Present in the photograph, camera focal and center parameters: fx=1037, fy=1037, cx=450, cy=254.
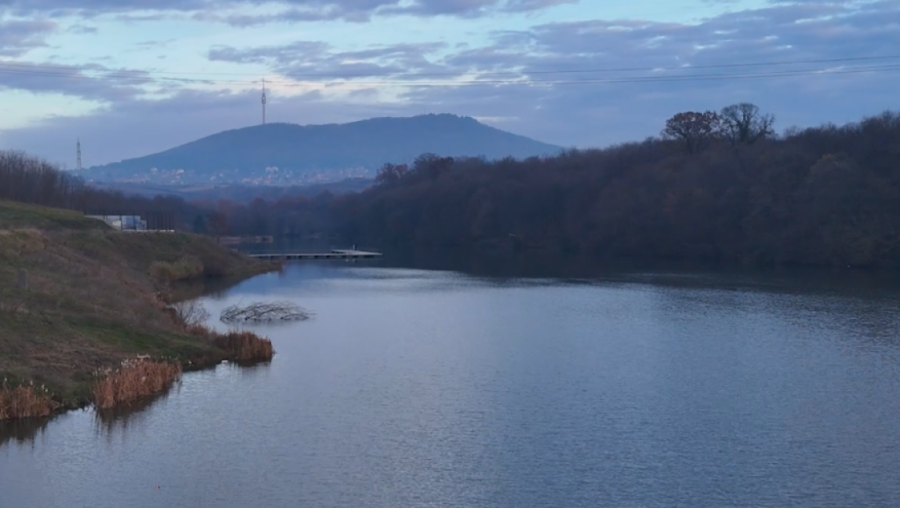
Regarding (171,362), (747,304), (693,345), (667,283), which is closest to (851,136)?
(667,283)

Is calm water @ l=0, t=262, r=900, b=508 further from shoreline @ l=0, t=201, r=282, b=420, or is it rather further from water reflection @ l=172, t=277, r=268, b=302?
water reflection @ l=172, t=277, r=268, b=302

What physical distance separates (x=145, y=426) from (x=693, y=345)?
17230mm

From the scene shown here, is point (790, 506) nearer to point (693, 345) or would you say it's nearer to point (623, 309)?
point (693, 345)

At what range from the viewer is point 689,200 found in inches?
3120

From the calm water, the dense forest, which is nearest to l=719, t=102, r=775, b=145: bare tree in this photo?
the dense forest

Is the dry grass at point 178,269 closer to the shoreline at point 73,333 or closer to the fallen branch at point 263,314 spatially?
the shoreline at point 73,333

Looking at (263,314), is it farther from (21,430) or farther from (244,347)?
(21,430)

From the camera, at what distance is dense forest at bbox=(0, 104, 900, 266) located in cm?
6656

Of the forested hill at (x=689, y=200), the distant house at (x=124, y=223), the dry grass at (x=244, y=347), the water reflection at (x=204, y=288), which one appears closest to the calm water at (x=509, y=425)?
the dry grass at (x=244, y=347)

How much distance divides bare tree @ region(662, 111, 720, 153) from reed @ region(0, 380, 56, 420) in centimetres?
7801

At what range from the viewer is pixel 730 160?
78.4 metres

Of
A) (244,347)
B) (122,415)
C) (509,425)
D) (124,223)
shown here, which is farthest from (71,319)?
(124,223)

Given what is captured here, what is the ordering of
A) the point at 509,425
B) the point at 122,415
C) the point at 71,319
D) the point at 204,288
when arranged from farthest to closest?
the point at 204,288
the point at 71,319
the point at 122,415
the point at 509,425

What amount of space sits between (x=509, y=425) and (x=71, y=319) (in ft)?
39.9
